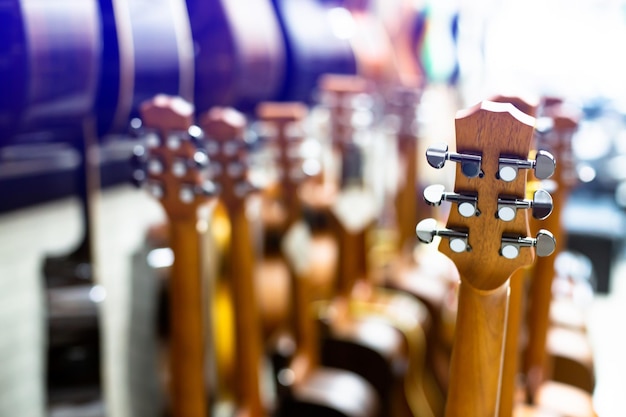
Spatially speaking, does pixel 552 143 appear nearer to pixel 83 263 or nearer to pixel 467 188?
pixel 467 188

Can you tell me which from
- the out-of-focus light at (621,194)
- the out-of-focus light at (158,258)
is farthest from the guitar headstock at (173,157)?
the out-of-focus light at (621,194)

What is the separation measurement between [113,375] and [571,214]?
2042mm

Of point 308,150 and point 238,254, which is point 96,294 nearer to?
point 238,254

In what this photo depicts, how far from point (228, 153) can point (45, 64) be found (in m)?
0.28

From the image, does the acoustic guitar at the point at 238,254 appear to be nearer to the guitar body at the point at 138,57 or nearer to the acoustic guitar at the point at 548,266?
the guitar body at the point at 138,57

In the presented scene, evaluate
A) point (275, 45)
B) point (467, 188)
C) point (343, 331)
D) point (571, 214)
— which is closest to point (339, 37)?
point (275, 45)

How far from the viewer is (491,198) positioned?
0.52 metres

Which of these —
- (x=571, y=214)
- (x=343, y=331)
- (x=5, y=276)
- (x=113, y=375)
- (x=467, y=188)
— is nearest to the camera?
(x=467, y=188)

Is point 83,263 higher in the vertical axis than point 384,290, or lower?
higher

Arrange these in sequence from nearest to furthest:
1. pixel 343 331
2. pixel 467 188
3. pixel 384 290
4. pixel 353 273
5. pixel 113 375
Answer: pixel 467 188 → pixel 113 375 → pixel 343 331 → pixel 353 273 → pixel 384 290

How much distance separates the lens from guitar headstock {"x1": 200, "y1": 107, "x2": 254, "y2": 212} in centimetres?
89

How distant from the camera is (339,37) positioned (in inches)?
56.5

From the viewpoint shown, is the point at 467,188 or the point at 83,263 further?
the point at 83,263

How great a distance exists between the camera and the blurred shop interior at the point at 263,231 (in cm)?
56
